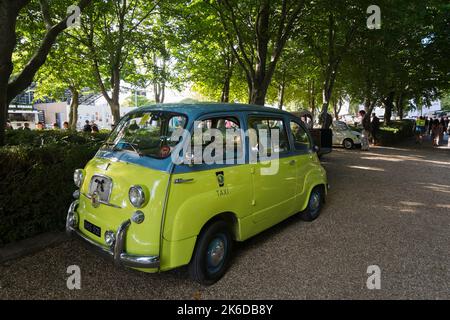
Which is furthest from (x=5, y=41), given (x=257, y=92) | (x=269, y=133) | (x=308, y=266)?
(x=257, y=92)

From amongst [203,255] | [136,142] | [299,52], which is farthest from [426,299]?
[299,52]

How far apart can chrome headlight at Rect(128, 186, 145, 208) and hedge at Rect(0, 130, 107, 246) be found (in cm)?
178

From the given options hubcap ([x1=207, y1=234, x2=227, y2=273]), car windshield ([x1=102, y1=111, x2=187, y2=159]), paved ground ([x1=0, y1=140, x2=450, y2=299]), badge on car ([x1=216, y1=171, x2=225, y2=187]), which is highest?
car windshield ([x1=102, y1=111, x2=187, y2=159])

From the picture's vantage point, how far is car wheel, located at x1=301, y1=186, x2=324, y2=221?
16.8 ft

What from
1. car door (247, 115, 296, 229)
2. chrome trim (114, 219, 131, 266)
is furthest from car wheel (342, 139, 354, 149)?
chrome trim (114, 219, 131, 266)

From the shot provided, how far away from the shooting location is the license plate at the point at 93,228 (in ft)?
10.3

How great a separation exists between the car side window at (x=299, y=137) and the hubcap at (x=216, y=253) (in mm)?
2061

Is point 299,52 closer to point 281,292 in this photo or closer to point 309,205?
point 309,205

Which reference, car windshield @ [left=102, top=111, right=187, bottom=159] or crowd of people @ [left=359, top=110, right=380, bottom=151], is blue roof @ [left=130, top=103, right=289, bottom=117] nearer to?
car windshield @ [left=102, top=111, right=187, bottom=159]

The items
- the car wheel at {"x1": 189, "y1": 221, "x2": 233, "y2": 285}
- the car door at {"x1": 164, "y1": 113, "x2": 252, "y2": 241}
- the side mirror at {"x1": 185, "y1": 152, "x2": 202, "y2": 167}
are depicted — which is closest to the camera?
the car door at {"x1": 164, "y1": 113, "x2": 252, "y2": 241}

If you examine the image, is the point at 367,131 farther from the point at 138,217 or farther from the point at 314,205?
the point at 138,217

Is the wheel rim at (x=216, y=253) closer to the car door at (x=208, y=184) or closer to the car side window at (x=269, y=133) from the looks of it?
the car door at (x=208, y=184)

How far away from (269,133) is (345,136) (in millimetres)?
14548

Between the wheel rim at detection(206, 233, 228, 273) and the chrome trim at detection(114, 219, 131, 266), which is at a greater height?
the chrome trim at detection(114, 219, 131, 266)
